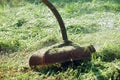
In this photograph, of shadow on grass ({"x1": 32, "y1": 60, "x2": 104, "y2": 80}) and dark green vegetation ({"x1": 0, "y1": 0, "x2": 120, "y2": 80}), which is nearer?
shadow on grass ({"x1": 32, "y1": 60, "x2": 104, "y2": 80})

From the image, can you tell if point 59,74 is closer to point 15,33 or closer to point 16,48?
point 16,48

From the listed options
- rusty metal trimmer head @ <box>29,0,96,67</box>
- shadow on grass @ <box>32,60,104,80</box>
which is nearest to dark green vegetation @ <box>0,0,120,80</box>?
shadow on grass @ <box>32,60,104,80</box>

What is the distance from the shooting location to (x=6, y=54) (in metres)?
6.21

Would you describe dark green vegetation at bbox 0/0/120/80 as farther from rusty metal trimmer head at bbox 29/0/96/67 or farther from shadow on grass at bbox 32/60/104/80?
rusty metal trimmer head at bbox 29/0/96/67

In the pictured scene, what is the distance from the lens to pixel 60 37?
21.5 ft

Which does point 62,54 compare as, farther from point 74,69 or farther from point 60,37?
point 60,37

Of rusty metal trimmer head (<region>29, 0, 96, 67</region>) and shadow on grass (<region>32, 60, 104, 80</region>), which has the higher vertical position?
rusty metal trimmer head (<region>29, 0, 96, 67</region>)

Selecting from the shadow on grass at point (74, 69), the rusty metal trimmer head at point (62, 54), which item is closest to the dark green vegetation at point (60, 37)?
the shadow on grass at point (74, 69)

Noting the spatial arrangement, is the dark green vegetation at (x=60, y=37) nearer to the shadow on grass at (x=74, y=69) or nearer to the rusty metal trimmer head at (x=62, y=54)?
the shadow on grass at (x=74, y=69)

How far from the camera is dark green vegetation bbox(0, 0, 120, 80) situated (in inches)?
192

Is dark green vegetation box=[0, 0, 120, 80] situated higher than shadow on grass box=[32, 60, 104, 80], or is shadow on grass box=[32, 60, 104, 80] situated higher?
dark green vegetation box=[0, 0, 120, 80]

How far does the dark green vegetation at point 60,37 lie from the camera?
16.0 ft

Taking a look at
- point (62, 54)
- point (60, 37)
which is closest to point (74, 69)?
point (62, 54)

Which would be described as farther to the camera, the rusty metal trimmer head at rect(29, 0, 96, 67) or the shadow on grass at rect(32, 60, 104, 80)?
the rusty metal trimmer head at rect(29, 0, 96, 67)
